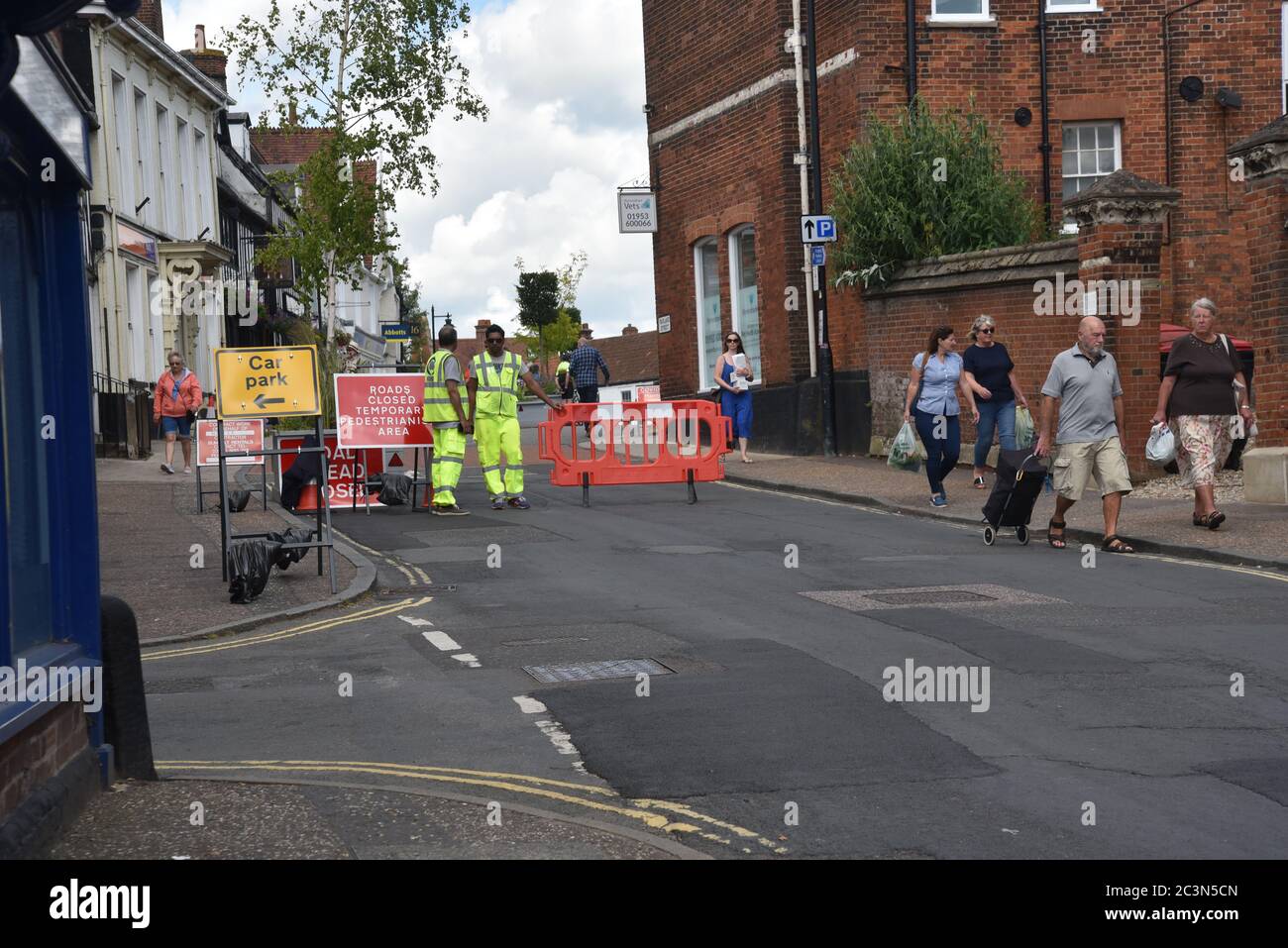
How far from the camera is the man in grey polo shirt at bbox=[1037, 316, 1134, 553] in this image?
13562 millimetres

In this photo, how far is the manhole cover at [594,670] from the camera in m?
8.45

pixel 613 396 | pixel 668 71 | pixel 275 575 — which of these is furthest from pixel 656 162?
pixel 275 575

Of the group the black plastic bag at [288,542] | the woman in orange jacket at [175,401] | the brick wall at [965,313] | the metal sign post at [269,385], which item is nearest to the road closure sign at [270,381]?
the metal sign post at [269,385]

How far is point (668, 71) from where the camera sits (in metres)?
30.6

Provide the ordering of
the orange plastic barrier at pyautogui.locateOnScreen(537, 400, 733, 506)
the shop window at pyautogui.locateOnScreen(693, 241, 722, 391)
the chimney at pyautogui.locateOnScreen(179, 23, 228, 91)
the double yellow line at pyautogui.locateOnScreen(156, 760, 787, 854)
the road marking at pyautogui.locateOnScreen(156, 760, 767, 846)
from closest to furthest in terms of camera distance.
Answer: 1. the double yellow line at pyautogui.locateOnScreen(156, 760, 787, 854)
2. the road marking at pyautogui.locateOnScreen(156, 760, 767, 846)
3. the orange plastic barrier at pyautogui.locateOnScreen(537, 400, 733, 506)
4. the shop window at pyautogui.locateOnScreen(693, 241, 722, 391)
5. the chimney at pyautogui.locateOnScreen(179, 23, 228, 91)

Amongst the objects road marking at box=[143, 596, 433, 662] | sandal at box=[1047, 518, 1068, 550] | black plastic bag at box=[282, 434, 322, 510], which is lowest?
road marking at box=[143, 596, 433, 662]

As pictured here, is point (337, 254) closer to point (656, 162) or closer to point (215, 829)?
point (656, 162)

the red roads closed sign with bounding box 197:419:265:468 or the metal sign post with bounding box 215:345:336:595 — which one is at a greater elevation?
the metal sign post with bounding box 215:345:336:595

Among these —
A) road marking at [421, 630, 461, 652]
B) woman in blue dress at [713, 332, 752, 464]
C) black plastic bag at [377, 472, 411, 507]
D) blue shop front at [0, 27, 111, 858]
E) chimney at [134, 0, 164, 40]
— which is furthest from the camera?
chimney at [134, 0, 164, 40]

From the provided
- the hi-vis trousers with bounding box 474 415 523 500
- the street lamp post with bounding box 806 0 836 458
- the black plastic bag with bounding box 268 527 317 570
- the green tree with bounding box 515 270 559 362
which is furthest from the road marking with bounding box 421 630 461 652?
the green tree with bounding box 515 270 559 362

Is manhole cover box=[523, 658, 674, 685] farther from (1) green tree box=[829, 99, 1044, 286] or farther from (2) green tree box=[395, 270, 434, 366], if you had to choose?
(2) green tree box=[395, 270, 434, 366]

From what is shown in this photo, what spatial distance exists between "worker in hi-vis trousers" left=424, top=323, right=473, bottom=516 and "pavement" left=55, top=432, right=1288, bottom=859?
4243 mm

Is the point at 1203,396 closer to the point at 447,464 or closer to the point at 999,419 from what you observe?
the point at 999,419
